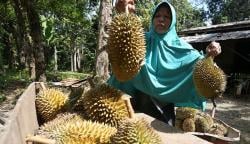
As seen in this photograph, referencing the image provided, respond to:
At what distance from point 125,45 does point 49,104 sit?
20.0 inches

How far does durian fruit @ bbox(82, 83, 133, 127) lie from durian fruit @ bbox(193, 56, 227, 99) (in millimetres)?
542

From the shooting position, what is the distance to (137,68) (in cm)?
174

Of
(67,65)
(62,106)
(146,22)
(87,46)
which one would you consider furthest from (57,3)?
(67,65)

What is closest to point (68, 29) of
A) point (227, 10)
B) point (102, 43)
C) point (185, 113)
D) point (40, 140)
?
point (227, 10)

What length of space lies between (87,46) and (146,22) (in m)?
9.80

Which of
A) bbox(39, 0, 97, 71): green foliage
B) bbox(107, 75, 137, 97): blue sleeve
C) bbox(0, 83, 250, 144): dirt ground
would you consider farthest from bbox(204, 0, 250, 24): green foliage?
bbox(107, 75, 137, 97): blue sleeve

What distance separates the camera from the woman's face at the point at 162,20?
2.58 metres

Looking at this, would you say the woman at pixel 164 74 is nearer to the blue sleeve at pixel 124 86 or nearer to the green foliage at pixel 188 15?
the blue sleeve at pixel 124 86

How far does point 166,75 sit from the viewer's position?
2.41 m

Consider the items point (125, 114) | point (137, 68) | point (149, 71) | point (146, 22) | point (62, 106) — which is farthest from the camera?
point (146, 22)

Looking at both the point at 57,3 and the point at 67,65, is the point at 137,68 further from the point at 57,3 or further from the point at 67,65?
the point at 67,65

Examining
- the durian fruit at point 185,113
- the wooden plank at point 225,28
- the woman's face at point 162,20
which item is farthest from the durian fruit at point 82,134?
the wooden plank at point 225,28

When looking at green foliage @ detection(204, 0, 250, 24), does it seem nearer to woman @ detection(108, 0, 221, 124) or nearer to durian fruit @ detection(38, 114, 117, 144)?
woman @ detection(108, 0, 221, 124)

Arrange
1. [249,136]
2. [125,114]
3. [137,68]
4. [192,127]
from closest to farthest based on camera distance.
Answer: [125,114] < [137,68] < [192,127] < [249,136]
